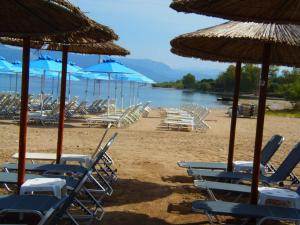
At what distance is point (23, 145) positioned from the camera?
18.4ft

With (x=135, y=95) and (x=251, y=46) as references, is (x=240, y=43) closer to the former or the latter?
(x=251, y=46)

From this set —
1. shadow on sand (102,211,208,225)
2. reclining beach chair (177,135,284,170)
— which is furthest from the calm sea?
shadow on sand (102,211,208,225)

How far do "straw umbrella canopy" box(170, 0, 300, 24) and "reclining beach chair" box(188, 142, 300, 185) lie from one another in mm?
2569

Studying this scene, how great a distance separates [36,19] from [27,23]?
16 centimetres

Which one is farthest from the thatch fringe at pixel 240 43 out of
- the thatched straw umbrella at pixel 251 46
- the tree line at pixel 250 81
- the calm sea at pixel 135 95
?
the tree line at pixel 250 81

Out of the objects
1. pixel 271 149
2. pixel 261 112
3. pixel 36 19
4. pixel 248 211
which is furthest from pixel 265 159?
pixel 36 19

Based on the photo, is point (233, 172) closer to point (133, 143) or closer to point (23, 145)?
point (23, 145)

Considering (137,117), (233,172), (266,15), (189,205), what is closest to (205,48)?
(233,172)

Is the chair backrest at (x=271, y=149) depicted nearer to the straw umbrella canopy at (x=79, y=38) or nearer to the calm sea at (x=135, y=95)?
the straw umbrella canopy at (x=79, y=38)

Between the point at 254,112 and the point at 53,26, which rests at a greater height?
the point at 53,26

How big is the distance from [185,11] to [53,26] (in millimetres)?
1505

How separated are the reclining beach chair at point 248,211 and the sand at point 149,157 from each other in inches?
30.1

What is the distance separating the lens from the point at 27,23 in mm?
5652

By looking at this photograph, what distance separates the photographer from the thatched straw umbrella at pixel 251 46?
18.5ft
